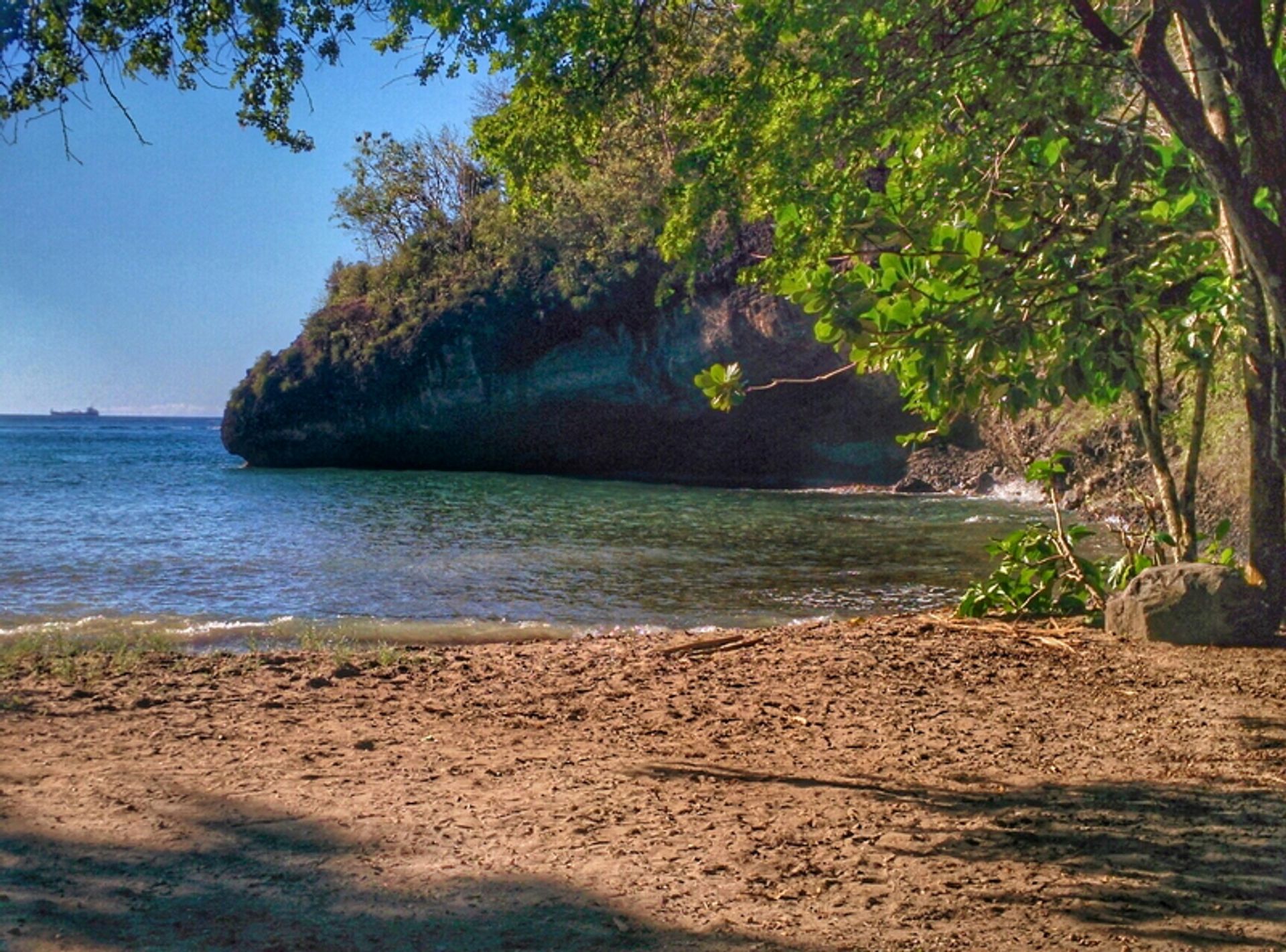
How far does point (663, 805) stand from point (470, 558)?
421 inches

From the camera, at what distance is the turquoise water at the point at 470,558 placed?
11.2 metres

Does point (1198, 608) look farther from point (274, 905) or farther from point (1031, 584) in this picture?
point (274, 905)

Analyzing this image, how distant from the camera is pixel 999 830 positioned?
4176 mm

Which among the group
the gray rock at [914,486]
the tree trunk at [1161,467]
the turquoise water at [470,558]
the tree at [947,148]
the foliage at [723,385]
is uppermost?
the tree at [947,148]

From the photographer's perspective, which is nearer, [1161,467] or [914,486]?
[1161,467]

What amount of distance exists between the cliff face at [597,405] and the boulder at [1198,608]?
71.2 ft

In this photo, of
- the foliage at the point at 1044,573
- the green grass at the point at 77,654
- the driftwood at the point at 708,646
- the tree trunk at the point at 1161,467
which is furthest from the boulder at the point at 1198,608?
the green grass at the point at 77,654

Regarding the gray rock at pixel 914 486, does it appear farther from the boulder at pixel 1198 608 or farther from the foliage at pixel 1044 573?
the boulder at pixel 1198 608

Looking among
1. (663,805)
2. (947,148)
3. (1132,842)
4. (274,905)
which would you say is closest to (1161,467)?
(947,148)

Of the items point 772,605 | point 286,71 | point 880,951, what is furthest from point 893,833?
point 772,605

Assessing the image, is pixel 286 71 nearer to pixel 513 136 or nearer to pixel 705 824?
pixel 513 136

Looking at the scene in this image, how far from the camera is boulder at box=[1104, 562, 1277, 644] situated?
282 inches

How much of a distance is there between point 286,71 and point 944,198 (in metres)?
3.98

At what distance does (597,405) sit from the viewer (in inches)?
1330
